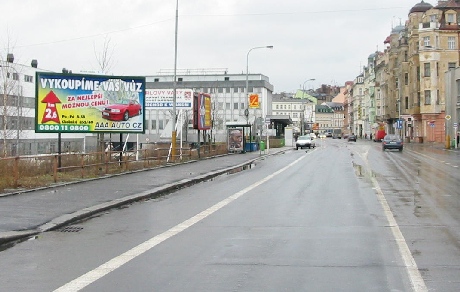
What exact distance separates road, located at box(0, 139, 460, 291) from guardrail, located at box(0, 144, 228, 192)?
4.47 metres

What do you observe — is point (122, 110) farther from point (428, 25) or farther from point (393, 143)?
point (428, 25)

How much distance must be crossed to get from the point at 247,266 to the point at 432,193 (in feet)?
35.4

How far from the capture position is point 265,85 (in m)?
122

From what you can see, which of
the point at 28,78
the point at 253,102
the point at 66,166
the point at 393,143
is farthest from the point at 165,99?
the point at 28,78

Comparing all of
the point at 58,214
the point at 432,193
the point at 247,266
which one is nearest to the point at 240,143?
the point at 432,193

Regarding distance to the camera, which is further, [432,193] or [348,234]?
[432,193]

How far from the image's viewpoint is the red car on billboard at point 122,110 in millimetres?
25797

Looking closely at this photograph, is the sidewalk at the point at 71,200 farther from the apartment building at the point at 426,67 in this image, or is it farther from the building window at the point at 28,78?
the apartment building at the point at 426,67

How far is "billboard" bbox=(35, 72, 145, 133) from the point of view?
23797 millimetres

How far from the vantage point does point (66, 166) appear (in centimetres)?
2231

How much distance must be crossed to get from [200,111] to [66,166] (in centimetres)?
1813

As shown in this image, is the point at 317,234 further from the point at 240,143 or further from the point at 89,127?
the point at 240,143

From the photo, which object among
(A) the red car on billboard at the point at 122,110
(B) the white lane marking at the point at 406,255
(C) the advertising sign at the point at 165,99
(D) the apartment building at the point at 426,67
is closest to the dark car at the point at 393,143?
(D) the apartment building at the point at 426,67

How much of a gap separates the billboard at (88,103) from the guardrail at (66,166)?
1.48m
